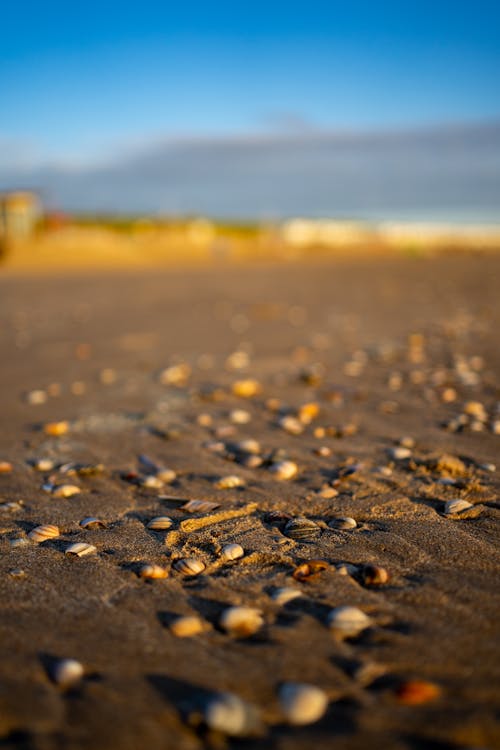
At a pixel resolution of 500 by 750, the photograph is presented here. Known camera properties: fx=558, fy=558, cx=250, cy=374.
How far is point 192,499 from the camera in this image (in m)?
3.11

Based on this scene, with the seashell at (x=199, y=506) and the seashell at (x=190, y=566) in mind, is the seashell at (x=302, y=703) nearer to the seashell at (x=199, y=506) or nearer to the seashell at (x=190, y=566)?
the seashell at (x=190, y=566)

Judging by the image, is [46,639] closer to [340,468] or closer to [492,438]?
[340,468]

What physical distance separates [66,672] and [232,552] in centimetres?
91

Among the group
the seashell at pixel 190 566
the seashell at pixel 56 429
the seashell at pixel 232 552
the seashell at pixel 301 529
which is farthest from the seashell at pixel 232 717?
the seashell at pixel 56 429

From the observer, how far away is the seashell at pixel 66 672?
1715 mm

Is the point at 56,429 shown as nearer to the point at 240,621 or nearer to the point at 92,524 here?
the point at 92,524

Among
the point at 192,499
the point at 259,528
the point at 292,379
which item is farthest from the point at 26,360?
the point at 259,528

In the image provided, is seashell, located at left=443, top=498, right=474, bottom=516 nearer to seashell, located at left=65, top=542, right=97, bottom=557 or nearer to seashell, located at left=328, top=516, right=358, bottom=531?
seashell, located at left=328, top=516, right=358, bottom=531

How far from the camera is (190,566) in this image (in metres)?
2.36

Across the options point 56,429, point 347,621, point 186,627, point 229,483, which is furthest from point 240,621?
point 56,429

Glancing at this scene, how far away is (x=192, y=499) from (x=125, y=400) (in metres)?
2.31

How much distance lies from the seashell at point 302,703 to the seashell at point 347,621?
30 cm

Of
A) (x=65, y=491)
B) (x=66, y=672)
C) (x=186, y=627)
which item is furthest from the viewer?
(x=65, y=491)

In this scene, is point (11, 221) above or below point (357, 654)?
above
